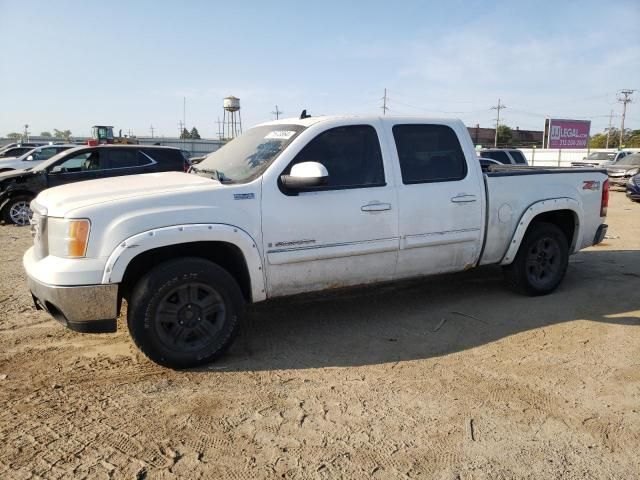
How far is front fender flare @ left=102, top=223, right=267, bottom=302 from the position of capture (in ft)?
11.4

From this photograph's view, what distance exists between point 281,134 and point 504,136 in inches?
3355

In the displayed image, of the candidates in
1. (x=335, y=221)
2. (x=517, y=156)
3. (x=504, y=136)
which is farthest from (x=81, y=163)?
(x=504, y=136)

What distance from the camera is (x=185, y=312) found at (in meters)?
3.78

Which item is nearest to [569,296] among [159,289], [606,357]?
[606,357]

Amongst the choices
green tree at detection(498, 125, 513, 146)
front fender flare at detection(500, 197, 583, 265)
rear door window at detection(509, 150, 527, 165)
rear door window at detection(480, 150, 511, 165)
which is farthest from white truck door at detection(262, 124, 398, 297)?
green tree at detection(498, 125, 513, 146)

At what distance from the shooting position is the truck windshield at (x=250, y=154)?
420 cm

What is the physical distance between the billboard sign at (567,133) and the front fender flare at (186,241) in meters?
62.9

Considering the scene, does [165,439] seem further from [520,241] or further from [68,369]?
[520,241]

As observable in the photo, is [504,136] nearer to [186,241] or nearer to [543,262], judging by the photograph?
[543,262]

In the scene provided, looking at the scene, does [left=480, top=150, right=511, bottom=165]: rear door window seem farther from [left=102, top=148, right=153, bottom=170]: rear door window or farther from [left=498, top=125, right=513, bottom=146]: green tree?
[left=498, top=125, right=513, bottom=146]: green tree

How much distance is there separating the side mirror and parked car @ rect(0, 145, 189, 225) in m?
7.43

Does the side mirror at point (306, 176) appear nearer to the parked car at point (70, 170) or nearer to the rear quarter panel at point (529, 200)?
the rear quarter panel at point (529, 200)

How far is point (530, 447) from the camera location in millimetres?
2875

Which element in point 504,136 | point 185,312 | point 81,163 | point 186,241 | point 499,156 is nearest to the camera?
point 186,241
